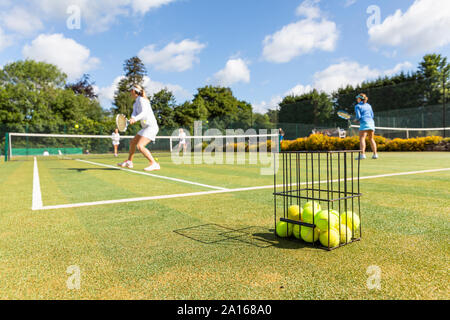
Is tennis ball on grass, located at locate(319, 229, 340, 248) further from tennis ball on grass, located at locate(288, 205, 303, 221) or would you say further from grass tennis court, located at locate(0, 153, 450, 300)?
tennis ball on grass, located at locate(288, 205, 303, 221)

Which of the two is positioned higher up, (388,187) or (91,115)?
(91,115)

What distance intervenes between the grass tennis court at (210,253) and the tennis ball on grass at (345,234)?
0.10 meters

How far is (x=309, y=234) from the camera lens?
2750mm

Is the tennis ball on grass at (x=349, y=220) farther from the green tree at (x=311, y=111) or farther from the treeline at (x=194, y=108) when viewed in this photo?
the green tree at (x=311, y=111)

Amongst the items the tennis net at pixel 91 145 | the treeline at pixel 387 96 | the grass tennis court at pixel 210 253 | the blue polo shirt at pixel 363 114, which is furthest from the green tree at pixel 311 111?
the grass tennis court at pixel 210 253

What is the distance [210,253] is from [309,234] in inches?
35.3

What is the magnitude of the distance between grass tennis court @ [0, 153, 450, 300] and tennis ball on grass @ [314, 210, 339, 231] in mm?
216

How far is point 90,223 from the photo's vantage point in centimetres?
366

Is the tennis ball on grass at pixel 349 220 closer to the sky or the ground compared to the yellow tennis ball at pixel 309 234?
closer to the sky

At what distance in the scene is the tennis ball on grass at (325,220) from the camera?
264 centimetres

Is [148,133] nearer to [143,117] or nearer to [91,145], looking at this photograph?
[143,117]
